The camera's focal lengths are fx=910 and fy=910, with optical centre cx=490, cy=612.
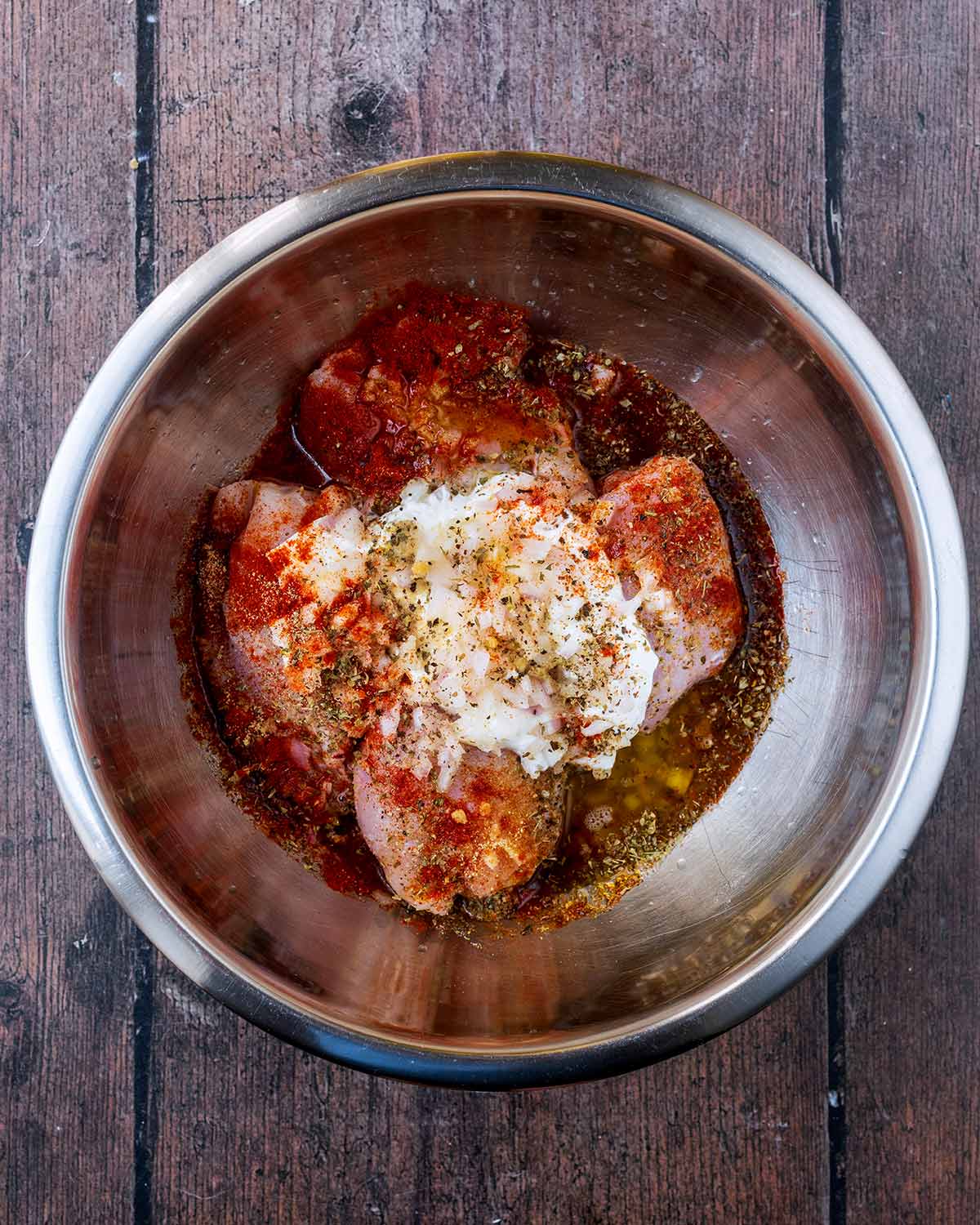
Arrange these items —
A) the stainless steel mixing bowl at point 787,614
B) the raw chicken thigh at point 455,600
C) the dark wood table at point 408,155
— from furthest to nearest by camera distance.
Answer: the dark wood table at point 408,155 < the raw chicken thigh at point 455,600 < the stainless steel mixing bowl at point 787,614

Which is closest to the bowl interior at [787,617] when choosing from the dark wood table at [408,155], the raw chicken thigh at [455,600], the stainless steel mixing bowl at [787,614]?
the stainless steel mixing bowl at [787,614]

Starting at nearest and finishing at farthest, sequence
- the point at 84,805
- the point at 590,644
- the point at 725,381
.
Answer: the point at 84,805 → the point at 590,644 → the point at 725,381

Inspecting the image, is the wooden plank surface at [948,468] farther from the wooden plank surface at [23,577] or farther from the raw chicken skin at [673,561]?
the wooden plank surface at [23,577]

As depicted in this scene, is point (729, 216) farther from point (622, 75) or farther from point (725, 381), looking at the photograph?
point (622, 75)

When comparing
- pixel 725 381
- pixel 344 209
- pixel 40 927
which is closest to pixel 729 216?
pixel 725 381

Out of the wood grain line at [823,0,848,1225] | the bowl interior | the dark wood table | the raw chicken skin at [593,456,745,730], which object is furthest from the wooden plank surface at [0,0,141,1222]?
the wood grain line at [823,0,848,1225]

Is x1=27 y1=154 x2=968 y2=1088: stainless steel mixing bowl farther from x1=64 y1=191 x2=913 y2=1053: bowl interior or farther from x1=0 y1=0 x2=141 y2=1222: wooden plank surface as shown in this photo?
x1=0 y1=0 x2=141 y2=1222: wooden plank surface

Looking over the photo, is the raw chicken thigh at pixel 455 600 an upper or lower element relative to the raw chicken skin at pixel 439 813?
upper
